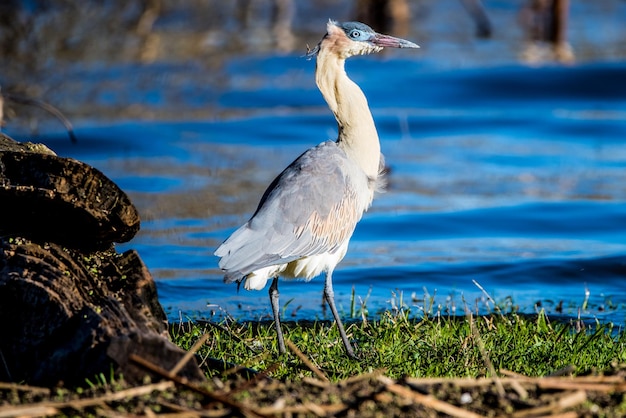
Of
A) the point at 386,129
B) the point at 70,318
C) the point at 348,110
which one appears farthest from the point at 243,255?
the point at 386,129

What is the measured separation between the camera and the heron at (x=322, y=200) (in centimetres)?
600

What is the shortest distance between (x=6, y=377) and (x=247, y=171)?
906 cm

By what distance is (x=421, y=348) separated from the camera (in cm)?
565

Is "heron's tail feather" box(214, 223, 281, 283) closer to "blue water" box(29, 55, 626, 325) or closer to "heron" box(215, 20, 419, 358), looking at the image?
"heron" box(215, 20, 419, 358)

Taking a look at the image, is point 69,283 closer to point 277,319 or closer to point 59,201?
point 59,201

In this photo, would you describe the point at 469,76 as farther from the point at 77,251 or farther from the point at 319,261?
the point at 77,251

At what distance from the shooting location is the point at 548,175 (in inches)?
528

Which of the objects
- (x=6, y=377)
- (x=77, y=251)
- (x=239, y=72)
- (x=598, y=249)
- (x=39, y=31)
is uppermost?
(x=39, y=31)

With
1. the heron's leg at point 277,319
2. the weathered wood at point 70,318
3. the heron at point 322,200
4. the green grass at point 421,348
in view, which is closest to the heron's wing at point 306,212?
the heron at point 322,200


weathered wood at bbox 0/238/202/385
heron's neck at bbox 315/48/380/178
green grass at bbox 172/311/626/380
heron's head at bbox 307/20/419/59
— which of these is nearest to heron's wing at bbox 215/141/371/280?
heron's neck at bbox 315/48/380/178

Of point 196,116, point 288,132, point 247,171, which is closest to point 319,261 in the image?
point 247,171

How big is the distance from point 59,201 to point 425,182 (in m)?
8.57

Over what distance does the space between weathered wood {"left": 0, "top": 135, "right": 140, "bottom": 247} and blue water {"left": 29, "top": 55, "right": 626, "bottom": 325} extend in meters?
2.23

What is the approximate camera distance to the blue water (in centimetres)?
862
